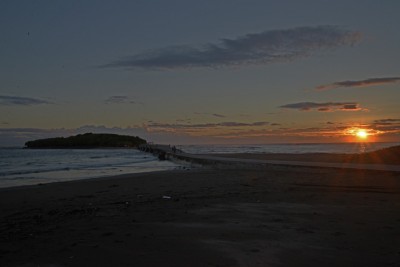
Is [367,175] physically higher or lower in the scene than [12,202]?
higher

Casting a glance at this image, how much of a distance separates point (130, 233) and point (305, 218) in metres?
3.83

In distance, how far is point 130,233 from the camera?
25.3 feet

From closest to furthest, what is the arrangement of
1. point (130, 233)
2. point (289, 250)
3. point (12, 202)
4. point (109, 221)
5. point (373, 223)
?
point (289, 250) → point (130, 233) → point (373, 223) → point (109, 221) → point (12, 202)

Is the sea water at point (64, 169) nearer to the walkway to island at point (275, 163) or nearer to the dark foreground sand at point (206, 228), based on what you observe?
the walkway to island at point (275, 163)

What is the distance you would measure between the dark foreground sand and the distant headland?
149307mm

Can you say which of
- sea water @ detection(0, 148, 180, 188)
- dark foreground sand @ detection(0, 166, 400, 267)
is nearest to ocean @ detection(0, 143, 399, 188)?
sea water @ detection(0, 148, 180, 188)

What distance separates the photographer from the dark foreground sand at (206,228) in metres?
6.06

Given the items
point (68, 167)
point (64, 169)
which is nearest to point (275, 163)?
point (64, 169)

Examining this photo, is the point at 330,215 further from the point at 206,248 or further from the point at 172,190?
the point at 172,190

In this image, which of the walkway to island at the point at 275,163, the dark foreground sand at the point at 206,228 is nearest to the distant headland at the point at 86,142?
the walkway to island at the point at 275,163

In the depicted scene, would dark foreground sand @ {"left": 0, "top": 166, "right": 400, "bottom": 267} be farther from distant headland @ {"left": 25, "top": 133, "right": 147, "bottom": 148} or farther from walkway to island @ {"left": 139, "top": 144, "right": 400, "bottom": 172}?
distant headland @ {"left": 25, "top": 133, "right": 147, "bottom": 148}

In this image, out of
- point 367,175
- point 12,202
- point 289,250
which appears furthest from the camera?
point 367,175

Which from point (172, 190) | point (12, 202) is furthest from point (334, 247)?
point (12, 202)

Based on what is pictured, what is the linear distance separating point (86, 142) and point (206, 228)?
544 feet
